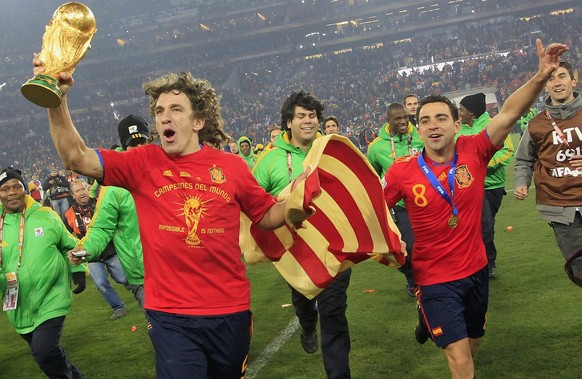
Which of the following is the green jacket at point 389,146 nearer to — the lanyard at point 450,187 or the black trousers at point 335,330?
the black trousers at point 335,330

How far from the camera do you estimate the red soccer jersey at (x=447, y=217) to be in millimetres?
4637

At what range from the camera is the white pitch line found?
6.58 metres

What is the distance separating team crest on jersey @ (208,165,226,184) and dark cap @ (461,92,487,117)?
598 centimetres

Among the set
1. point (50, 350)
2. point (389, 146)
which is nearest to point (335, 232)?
point (50, 350)

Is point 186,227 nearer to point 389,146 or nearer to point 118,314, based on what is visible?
point 389,146

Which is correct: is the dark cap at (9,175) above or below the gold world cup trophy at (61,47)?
below

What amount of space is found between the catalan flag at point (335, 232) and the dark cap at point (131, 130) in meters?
1.97

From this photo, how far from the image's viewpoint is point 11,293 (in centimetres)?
579

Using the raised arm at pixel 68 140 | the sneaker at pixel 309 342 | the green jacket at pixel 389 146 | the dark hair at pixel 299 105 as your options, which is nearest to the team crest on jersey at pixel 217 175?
the raised arm at pixel 68 140

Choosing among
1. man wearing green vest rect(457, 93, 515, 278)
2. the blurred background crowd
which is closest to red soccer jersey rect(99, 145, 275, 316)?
man wearing green vest rect(457, 93, 515, 278)

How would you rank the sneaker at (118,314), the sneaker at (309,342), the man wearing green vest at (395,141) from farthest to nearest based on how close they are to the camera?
1. the sneaker at (118,314)
2. the man wearing green vest at (395,141)
3. the sneaker at (309,342)

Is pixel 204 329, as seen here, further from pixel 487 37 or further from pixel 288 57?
pixel 288 57

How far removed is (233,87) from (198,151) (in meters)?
59.7

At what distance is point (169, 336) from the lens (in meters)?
3.57
